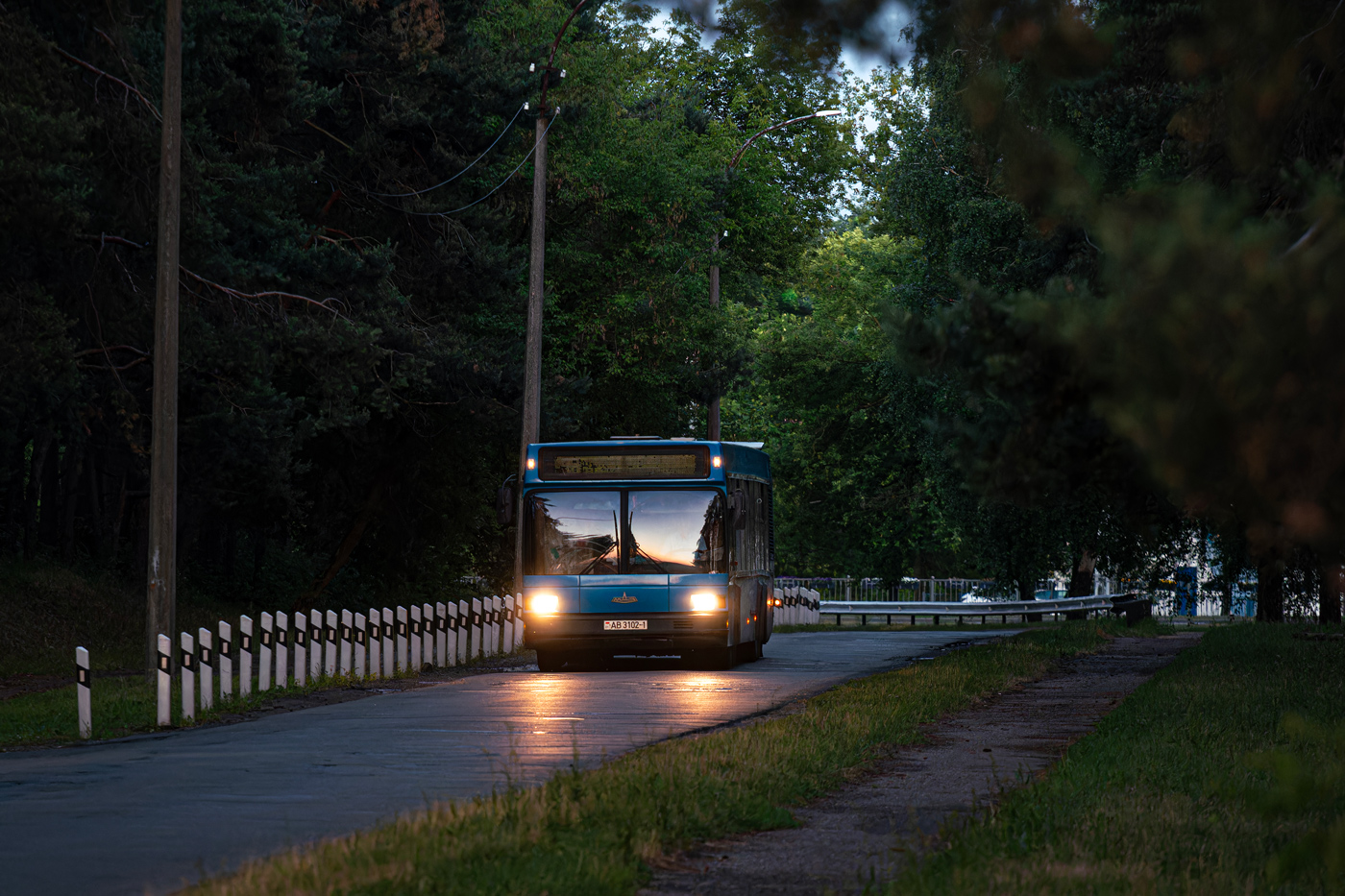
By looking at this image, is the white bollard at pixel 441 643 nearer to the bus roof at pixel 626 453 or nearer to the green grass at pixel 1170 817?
the bus roof at pixel 626 453

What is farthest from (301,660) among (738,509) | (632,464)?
(738,509)

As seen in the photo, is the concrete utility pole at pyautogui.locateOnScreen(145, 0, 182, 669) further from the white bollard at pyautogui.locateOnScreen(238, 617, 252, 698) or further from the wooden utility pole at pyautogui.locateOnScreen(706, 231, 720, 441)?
the wooden utility pole at pyautogui.locateOnScreen(706, 231, 720, 441)

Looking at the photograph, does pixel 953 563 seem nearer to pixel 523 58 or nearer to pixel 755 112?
pixel 755 112

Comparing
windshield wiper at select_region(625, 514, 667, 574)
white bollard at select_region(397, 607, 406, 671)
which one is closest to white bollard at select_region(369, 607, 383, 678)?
white bollard at select_region(397, 607, 406, 671)

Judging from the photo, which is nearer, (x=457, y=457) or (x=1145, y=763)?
(x=1145, y=763)

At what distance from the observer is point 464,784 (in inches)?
444

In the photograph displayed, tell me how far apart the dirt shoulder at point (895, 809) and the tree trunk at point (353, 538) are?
2576 centimetres

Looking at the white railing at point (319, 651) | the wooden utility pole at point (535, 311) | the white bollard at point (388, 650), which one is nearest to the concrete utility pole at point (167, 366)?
the white railing at point (319, 651)

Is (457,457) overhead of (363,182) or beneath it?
beneath

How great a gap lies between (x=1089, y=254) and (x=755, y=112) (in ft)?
120

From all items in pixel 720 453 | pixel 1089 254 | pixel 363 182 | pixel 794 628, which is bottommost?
pixel 794 628

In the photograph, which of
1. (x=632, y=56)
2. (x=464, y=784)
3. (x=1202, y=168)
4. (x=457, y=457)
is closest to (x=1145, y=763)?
(x=464, y=784)

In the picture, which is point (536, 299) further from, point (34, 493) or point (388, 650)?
point (34, 493)

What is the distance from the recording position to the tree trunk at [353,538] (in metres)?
41.9
